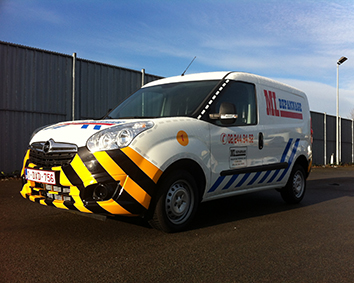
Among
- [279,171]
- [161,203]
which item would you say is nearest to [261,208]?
[279,171]

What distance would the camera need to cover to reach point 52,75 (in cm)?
1145

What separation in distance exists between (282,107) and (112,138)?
11.3ft

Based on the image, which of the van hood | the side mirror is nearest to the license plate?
the van hood

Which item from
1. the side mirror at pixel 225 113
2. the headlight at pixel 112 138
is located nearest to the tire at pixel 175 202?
the headlight at pixel 112 138

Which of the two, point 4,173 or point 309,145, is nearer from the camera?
point 309,145

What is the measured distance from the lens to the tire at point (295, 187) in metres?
6.35

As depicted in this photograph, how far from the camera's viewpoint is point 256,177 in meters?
5.38

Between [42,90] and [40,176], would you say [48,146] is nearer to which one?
[40,176]

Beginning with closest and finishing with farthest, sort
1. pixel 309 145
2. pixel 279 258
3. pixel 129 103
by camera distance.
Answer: pixel 279 258
pixel 129 103
pixel 309 145

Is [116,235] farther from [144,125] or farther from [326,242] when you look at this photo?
[326,242]

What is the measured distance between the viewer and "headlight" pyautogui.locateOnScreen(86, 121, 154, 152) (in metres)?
3.72

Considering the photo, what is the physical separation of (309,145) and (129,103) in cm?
357

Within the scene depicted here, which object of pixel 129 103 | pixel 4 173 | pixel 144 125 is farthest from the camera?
pixel 4 173

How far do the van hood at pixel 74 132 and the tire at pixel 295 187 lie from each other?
3559 mm
